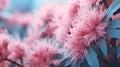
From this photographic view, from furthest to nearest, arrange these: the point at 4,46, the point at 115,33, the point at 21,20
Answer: the point at 21,20
the point at 4,46
the point at 115,33

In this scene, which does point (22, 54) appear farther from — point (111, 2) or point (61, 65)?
point (111, 2)

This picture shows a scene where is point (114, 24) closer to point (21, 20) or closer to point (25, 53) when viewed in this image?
point (25, 53)

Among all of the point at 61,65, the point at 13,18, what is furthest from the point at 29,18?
the point at 61,65

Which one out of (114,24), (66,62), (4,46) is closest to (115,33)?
(114,24)

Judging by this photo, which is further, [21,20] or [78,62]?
[21,20]

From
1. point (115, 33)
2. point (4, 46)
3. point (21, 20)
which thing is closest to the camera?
point (115, 33)

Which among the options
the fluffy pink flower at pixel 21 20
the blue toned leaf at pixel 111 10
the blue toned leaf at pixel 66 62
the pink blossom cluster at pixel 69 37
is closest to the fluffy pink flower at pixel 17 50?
the pink blossom cluster at pixel 69 37

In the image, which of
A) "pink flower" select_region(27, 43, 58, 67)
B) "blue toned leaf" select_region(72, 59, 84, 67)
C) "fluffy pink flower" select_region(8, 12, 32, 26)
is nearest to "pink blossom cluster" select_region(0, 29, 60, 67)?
"pink flower" select_region(27, 43, 58, 67)
